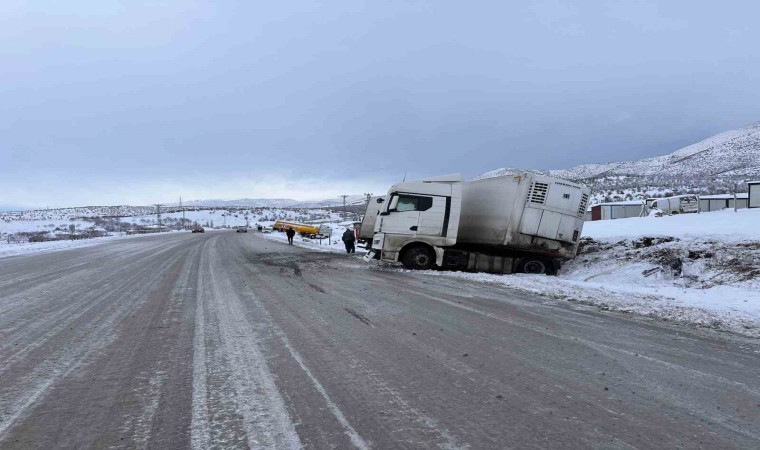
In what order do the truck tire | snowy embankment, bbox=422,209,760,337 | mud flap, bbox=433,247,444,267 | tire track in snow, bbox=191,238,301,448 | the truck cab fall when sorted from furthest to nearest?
mud flap, bbox=433,247,444,267 → the truck cab → the truck tire → snowy embankment, bbox=422,209,760,337 → tire track in snow, bbox=191,238,301,448

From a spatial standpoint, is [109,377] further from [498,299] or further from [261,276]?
[261,276]

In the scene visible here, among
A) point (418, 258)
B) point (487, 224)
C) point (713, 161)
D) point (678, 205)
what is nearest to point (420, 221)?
point (418, 258)

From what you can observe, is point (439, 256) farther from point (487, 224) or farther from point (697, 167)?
point (697, 167)

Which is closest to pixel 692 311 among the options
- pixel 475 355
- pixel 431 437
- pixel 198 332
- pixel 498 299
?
pixel 498 299

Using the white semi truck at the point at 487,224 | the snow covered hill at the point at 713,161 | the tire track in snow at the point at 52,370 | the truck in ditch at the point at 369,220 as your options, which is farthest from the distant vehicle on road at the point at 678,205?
the snow covered hill at the point at 713,161

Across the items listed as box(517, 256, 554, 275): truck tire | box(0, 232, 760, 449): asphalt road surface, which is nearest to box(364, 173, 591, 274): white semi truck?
box(517, 256, 554, 275): truck tire

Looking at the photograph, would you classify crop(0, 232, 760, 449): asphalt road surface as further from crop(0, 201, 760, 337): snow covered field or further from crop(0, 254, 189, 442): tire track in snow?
crop(0, 201, 760, 337): snow covered field

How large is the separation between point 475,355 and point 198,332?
3.81 meters

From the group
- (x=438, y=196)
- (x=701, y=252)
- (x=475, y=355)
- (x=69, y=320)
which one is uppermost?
(x=438, y=196)

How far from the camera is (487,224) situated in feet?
54.0

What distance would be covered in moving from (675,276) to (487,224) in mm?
Result: 5852

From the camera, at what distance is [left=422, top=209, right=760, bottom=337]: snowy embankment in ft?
28.3

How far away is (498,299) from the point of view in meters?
10.1

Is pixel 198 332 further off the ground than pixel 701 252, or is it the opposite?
pixel 701 252
